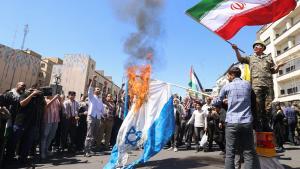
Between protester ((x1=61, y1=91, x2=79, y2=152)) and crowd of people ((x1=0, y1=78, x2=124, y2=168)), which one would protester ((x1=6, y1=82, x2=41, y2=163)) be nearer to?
crowd of people ((x1=0, y1=78, x2=124, y2=168))

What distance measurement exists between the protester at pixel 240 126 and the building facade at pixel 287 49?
116ft

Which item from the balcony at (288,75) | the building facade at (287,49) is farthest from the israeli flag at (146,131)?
the balcony at (288,75)

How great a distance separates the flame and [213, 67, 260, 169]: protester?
8.95 ft

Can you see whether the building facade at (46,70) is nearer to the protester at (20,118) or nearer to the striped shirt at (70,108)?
the striped shirt at (70,108)

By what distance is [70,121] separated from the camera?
34.7ft

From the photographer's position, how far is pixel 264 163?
540 cm

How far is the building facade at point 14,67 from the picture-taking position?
5747 centimetres

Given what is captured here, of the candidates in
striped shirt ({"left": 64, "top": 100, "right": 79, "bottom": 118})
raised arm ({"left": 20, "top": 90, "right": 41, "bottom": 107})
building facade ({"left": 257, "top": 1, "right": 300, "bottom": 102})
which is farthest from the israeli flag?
building facade ({"left": 257, "top": 1, "right": 300, "bottom": 102})

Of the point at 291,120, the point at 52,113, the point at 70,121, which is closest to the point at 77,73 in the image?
the point at 291,120

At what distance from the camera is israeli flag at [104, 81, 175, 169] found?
7008mm

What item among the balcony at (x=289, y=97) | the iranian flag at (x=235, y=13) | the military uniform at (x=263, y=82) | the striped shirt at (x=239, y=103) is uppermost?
the balcony at (x=289, y=97)

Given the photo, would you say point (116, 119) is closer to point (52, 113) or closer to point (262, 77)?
point (52, 113)

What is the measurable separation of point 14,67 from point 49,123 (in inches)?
2220

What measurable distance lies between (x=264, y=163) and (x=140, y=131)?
294 cm
